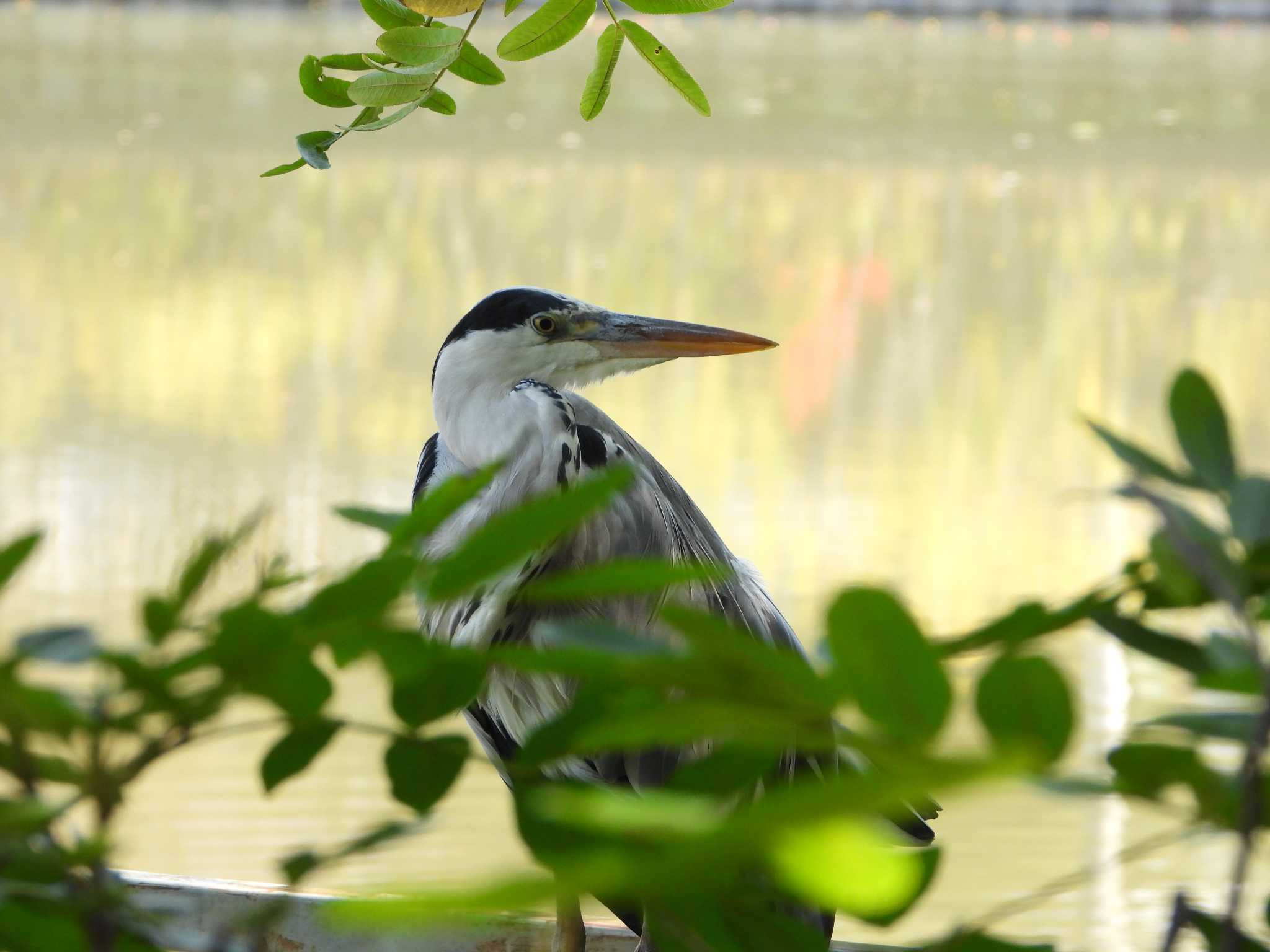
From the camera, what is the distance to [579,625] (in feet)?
0.63

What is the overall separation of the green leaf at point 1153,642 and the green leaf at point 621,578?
0.07m

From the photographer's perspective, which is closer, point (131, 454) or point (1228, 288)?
point (131, 454)

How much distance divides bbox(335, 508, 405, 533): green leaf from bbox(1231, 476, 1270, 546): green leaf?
0.17 meters

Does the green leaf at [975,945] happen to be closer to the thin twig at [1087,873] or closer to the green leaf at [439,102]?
the thin twig at [1087,873]

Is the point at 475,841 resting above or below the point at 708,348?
below

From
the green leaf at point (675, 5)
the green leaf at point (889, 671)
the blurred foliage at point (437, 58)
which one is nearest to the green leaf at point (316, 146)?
the blurred foliage at point (437, 58)

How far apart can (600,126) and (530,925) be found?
6517 mm

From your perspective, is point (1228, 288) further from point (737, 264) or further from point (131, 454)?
point (131, 454)

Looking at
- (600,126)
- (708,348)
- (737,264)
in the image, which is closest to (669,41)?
(600,126)

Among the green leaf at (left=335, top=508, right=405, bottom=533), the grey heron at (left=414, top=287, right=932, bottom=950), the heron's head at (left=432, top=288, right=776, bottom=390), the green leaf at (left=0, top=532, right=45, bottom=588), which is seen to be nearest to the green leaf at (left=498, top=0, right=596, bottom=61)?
the green leaf at (left=335, top=508, right=405, bottom=533)

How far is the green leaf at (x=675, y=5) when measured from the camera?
0.46 m

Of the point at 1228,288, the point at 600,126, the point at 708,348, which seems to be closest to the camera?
the point at 708,348

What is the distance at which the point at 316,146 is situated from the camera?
1.63 feet

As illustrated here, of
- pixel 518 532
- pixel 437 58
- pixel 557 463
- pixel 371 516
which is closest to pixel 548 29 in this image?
pixel 437 58
